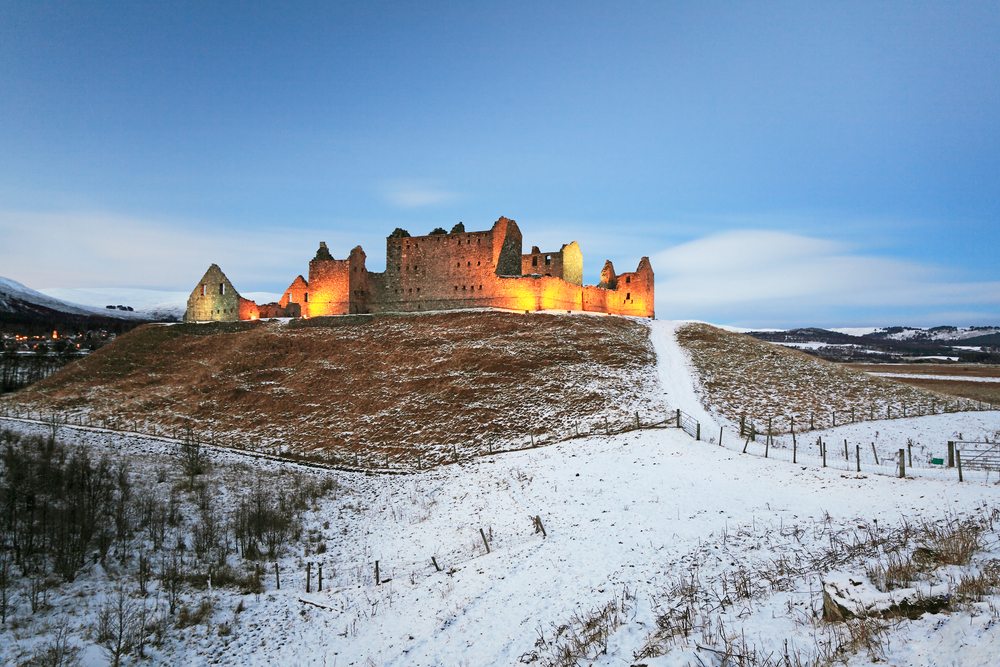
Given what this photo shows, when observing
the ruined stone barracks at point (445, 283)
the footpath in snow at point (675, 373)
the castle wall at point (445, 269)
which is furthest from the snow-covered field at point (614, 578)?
the castle wall at point (445, 269)

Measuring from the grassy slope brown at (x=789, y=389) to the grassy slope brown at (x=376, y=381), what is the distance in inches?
213

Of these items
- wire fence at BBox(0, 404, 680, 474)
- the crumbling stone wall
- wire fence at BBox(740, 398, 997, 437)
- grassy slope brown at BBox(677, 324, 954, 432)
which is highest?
the crumbling stone wall

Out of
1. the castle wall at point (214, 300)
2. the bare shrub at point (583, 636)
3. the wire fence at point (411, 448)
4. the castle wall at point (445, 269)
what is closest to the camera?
the bare shrub at point (583, 636)

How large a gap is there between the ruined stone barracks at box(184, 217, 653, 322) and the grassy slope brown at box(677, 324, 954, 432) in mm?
18921

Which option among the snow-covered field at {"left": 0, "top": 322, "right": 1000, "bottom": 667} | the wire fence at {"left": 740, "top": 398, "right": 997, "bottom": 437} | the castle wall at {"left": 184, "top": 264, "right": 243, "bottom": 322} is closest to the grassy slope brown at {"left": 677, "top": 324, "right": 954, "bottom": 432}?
the wire fence at {"left": 740, "top": 398, "right": 997, "bottom": 437}

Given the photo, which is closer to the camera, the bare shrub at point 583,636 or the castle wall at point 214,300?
the bare shrub at point 583,636

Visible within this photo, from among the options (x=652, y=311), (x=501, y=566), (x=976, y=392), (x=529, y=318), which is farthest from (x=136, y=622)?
(x=976, y=392)

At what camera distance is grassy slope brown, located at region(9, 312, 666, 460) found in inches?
1420

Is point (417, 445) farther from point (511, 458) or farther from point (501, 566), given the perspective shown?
point (501, 566)

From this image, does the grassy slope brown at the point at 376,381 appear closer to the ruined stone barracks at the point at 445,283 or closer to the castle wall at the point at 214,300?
the castle wall at the point at 214,300

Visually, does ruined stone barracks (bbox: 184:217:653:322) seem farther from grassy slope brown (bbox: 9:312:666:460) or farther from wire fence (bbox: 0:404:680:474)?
wire fence (bbox: 0:404:680:474)

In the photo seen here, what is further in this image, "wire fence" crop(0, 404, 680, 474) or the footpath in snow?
the footpath in snow

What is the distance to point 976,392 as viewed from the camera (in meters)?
57.2

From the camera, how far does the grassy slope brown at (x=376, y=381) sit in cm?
3606
